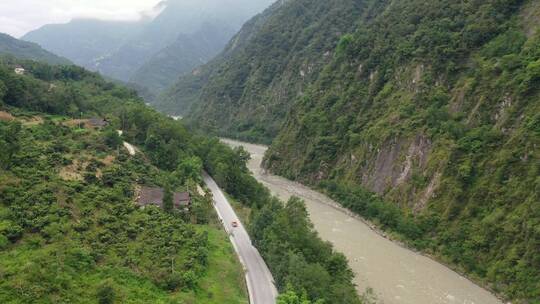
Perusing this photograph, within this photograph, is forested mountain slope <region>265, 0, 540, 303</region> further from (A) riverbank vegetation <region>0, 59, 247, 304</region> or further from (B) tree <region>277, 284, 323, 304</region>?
(A) riverbank vegetation <region>0, 59, 247, 304</region>

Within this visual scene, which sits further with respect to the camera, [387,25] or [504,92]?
[387,25]

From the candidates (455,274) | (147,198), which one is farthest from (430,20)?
(147,198)

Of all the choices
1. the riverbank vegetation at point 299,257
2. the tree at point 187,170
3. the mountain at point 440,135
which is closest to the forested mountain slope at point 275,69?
the mountain at point 440,135

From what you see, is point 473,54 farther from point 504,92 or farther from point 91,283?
point 91,283

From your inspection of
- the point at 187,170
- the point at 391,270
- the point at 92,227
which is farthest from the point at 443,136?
the point at 92,227

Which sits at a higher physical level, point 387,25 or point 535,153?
point 387,25

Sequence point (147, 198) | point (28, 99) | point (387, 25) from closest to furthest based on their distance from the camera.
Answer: point (147, 198), point (28, 99), point (387, 25)
